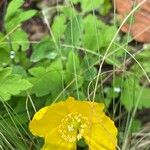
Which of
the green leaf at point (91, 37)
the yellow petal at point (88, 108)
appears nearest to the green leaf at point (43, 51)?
the green leaf at point (91, 37)

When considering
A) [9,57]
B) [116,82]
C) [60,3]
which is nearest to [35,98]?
[9,57]

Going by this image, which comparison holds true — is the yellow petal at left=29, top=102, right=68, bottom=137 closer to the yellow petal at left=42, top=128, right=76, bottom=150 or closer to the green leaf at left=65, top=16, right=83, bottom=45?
the yellow petal at left=42, top=128, right=76, bottom=150

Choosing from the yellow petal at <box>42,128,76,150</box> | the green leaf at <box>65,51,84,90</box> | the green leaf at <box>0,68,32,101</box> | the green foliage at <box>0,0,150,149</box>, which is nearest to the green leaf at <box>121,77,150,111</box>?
the green foliage at <box>0,0,150,149</box>

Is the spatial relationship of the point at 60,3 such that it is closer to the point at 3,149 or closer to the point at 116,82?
the point at 116,82

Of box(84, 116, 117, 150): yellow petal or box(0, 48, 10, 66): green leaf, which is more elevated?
box(0, 48, 10, 66): green leaf

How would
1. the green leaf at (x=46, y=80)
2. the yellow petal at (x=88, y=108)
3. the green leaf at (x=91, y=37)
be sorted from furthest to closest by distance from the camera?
the green leaf at (x=91, y=37)
the green leaf at (x=46, y=80)
the yellow petal at (x=88, y=108)

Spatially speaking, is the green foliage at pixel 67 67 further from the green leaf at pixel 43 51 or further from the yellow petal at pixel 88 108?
the yellow petal at pixel 88 108

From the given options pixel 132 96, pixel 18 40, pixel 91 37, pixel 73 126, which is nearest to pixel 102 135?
pixel 73 126
